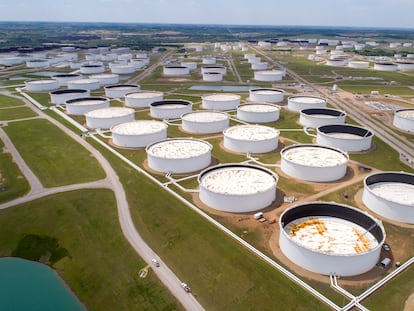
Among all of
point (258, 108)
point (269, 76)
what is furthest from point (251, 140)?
point (269, 76)

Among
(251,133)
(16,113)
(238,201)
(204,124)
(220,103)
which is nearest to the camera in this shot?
(238,201)

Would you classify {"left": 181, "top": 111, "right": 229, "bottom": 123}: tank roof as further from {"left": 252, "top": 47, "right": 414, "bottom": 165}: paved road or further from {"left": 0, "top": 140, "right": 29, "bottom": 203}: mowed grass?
{"left": 0, "top": 140, "right": 29, "bottom": 203}: mowed grass

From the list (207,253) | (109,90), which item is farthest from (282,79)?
(207,253)

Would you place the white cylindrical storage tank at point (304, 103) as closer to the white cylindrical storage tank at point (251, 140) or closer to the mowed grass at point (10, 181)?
the white cylindrical storage tank at point (251, 140)

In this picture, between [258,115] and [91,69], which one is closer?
[258,115]

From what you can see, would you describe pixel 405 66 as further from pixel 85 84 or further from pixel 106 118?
pixel 106 118

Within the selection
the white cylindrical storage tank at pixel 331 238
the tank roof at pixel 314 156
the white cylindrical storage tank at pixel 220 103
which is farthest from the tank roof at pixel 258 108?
the white cylindrical storage tank at pixel 331 238
